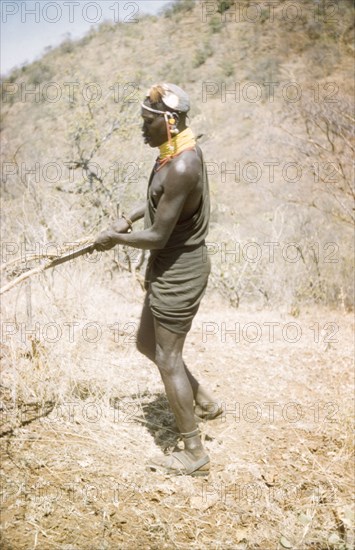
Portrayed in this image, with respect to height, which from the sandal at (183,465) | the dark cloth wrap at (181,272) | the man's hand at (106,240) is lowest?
the sandal at (183,465)

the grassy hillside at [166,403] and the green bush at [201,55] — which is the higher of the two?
the grassy hillside at [166,403]

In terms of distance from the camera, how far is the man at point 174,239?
2.43 metres

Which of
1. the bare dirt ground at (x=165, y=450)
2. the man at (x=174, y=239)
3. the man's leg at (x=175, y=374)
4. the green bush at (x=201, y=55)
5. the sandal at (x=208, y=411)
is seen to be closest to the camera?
the bare dirt ground at (x=165, y=450)

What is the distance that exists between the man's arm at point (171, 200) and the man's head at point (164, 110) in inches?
7.9

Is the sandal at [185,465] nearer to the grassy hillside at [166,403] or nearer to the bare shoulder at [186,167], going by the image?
the grassy hillside at [166,403]

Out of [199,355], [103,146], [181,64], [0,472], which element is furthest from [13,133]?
[0,472]

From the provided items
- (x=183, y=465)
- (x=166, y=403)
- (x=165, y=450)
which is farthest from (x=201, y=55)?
(x=183, y=465)

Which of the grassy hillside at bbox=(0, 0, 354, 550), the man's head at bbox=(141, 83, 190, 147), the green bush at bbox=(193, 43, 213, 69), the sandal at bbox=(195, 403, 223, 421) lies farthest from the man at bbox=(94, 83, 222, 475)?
the green bush at bbox=(193, 43, 213, 69)

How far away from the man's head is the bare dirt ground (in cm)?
174

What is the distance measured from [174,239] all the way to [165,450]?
1.40 meters

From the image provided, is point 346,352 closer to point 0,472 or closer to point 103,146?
point 0,472

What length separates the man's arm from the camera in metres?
2.39

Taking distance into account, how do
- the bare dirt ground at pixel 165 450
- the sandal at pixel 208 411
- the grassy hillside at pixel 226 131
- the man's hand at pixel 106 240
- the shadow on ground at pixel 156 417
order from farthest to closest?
the grassy hillside at pixel 226 131, the sandal at pixel 208 411, the shadow on ground at pixel 156 417, the man's hand at pixel 106 240, the bare dirt ground at pixel 165 450

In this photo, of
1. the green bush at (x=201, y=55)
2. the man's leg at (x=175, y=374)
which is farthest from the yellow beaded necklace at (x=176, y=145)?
the green bush at (x=201, y=55)
